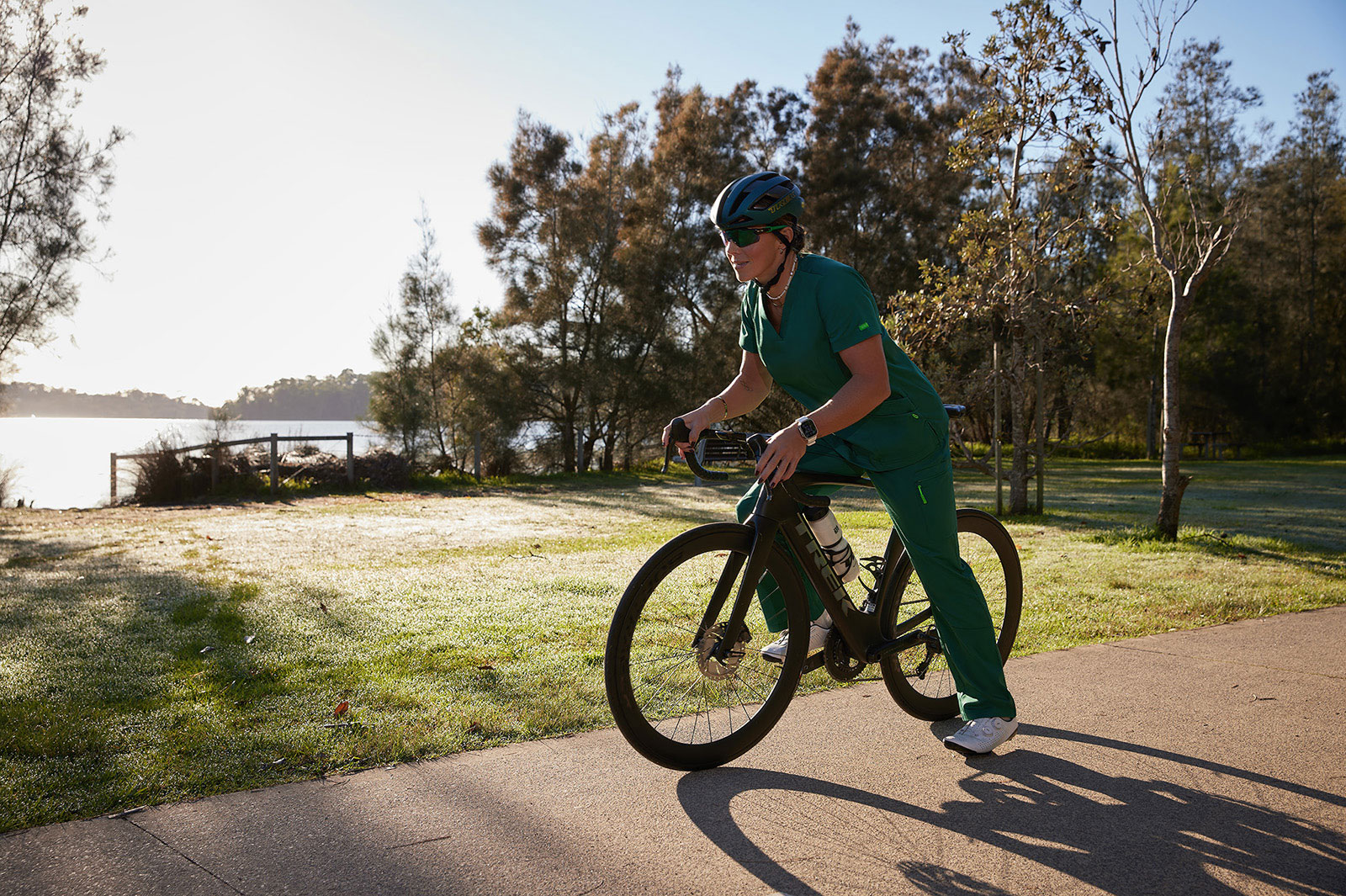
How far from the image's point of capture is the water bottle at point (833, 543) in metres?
2.97

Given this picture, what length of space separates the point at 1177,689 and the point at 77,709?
4375 mm

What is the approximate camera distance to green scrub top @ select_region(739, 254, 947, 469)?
104 inches

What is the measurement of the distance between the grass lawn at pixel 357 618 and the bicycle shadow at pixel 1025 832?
100cm

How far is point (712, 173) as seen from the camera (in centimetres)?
2531

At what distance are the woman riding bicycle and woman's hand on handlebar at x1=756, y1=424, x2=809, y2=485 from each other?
0.02m

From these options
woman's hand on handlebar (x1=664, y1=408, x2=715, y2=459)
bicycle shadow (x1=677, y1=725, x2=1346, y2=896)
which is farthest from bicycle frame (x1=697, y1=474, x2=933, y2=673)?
bicycle shadow (x1=677, y1=725, x2=1346, y2=896)

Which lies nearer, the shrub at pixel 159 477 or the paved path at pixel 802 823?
the paved path at pixel 802 823

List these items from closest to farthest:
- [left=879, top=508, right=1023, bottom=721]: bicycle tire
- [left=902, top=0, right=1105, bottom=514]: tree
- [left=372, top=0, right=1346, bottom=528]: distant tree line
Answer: [left=879, top=508, right=1023, bottom=721]: bicycle tire < [left=902, top=0, right=1105, bottom=514]: tree < [left=372, top=0, right=1346, bottom=528]: distant tree line

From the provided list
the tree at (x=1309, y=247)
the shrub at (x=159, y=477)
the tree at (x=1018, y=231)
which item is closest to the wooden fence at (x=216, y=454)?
the shrub at (x=159, y=477)

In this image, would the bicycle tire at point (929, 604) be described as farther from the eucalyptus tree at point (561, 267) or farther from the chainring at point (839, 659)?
the eucalyptus tree at point (561, 267)

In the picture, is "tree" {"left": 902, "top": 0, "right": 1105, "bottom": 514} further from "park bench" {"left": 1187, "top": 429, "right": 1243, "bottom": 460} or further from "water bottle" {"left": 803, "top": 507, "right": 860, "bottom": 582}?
"park bench" {"left": 1187, "top": 429, "right": 1243, "bottom": 460}

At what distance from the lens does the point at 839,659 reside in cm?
303

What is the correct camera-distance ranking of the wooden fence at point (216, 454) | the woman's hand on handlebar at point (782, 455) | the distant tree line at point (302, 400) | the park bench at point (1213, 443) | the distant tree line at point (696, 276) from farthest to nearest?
1. the distant tree line at point (302, 400)
2. the park bench at point (1213, 443)
3. the distant tree line at point (696, 276)
4. the wooden fence at point (216, 454)
5. the woman's hand on handlebar at point (782, 455)

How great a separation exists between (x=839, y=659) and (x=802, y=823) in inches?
28.1
